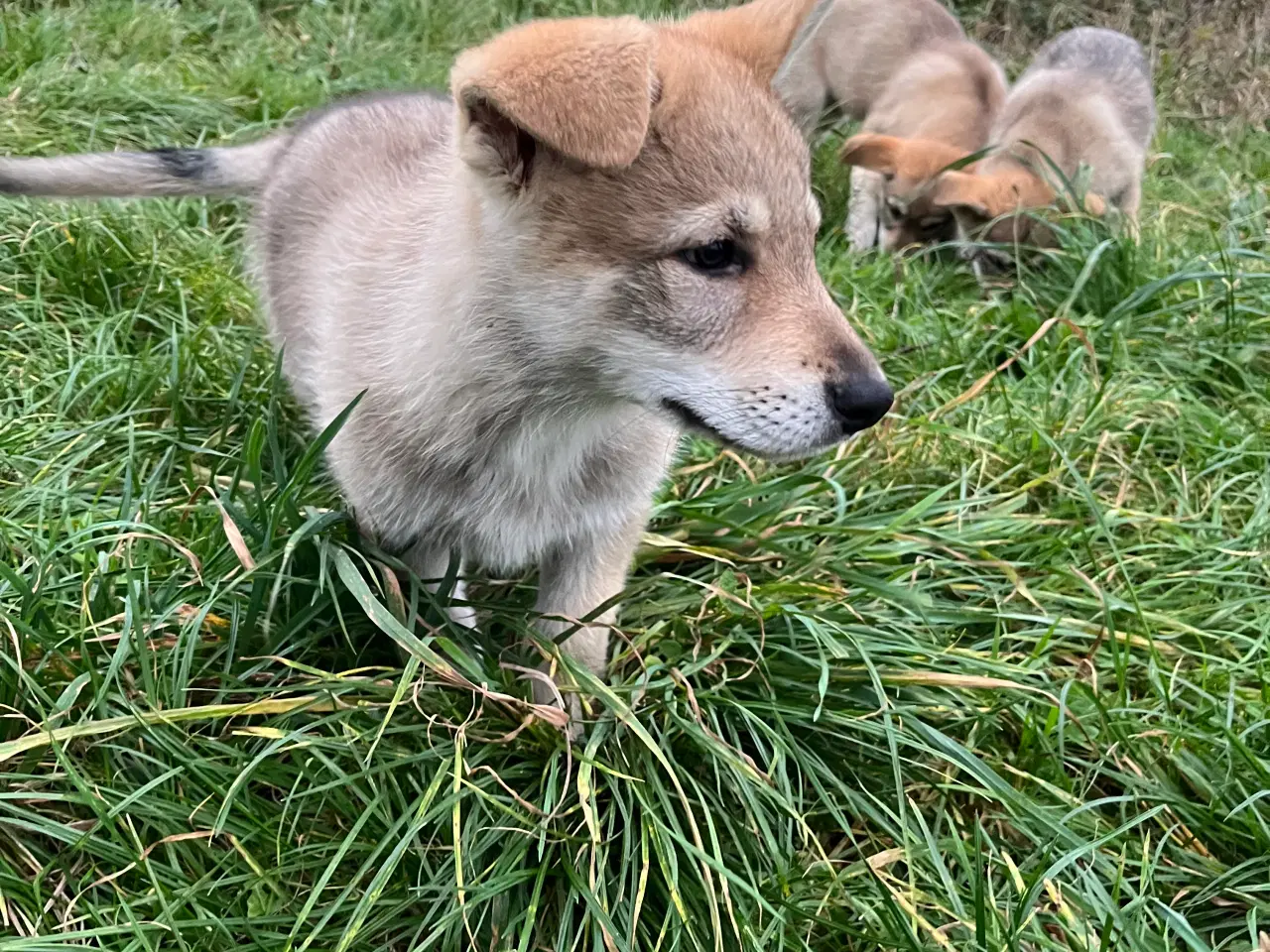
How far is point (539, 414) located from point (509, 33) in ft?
2.56

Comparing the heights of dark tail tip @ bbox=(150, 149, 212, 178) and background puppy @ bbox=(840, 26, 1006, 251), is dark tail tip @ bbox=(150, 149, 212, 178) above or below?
above

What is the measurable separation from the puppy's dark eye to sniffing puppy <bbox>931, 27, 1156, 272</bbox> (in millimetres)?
2963

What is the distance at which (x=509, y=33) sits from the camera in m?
1.89

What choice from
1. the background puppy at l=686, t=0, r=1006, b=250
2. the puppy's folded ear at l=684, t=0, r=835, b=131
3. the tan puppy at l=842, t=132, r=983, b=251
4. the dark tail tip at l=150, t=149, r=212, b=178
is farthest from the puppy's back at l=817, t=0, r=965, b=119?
the puppy's folded ear at l=684, t=0, r=835, b=131

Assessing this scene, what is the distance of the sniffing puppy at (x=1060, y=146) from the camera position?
4.81 meters

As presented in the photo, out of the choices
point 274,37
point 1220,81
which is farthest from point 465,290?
point 1220,81

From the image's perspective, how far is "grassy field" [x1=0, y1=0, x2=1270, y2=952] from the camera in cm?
202

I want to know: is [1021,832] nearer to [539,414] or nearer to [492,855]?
[492,855]

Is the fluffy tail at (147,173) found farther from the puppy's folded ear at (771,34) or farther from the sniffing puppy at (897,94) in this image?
the sniffing puppy at (897,94)

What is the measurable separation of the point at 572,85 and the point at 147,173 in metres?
2.12

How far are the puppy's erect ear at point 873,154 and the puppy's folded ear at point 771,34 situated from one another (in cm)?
275

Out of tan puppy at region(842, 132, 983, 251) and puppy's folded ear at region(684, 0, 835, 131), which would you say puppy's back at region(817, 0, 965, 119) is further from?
puppy's folded ear at region(684, 0, 835, 131)

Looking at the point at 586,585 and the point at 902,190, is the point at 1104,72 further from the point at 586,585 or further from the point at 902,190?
the point at 586,585

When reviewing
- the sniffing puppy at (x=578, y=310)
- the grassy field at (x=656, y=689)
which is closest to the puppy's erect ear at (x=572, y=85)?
the sniffing puppy at (x=578, y=310)
